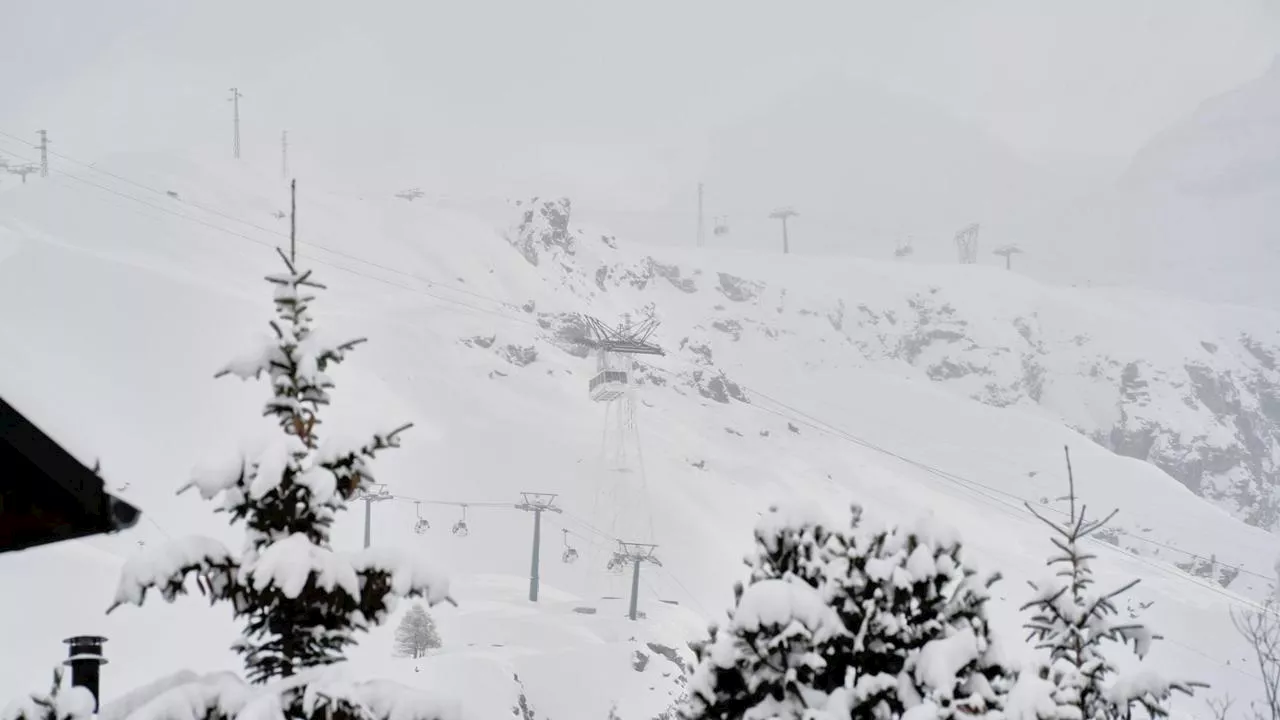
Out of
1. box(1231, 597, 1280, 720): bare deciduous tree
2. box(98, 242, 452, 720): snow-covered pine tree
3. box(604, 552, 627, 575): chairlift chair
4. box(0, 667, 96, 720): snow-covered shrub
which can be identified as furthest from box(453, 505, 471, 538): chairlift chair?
box(98, 242, 452, 720): snow-covered pine tree

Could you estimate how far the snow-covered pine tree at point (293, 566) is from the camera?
4129 mm

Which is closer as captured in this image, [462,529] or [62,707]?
[62,707]

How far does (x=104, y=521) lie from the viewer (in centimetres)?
319

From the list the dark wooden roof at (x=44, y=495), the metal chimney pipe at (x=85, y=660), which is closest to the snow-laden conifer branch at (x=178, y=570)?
the dark wooden roof at (x=44, y=495)

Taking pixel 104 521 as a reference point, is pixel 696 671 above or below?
below

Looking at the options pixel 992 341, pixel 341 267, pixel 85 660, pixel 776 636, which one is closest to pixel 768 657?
pixel 776 636

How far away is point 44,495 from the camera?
338 cm

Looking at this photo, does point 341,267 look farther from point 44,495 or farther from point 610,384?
point 44,495

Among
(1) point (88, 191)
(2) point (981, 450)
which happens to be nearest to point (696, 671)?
(1) point (88, 191)

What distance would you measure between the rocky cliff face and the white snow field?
1.20 meters

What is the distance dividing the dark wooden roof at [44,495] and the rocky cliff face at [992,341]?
132 metres

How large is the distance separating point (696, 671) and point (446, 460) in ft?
232

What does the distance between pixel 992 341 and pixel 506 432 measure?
4342 inches

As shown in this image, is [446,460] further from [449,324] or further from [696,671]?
[696,671]
